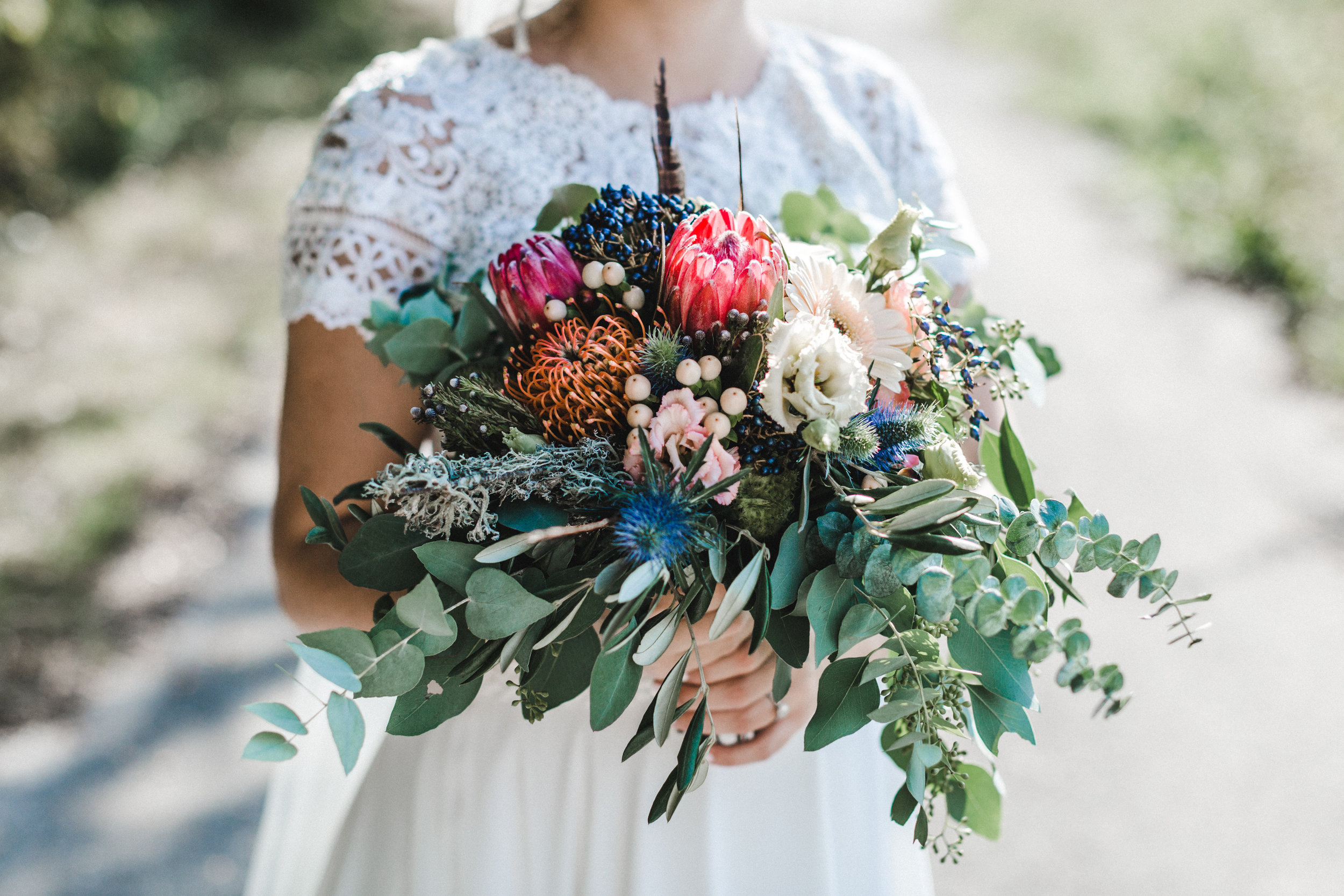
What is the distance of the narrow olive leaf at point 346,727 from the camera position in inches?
31.4

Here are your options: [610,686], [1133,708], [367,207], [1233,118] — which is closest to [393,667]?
[610,686]

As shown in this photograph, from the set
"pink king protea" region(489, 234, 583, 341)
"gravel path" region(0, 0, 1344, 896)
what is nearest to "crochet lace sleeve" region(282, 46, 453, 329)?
"pink king protea" region(489, 234, 583, 341)

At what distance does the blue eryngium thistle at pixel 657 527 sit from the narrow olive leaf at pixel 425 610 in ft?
0.55

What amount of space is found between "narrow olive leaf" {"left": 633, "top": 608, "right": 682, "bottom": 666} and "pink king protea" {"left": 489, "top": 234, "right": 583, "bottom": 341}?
1.14 feet

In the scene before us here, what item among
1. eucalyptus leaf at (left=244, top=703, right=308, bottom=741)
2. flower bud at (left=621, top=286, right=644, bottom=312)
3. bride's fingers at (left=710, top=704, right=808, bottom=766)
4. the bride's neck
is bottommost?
eucalyptus leaf at (left=244, top=703, right=308, bottom=741)

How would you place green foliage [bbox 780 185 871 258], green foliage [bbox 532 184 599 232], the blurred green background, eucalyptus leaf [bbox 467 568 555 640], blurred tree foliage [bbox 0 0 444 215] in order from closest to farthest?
eucalyptus leaf [bbox 467 568 555 640]
green foliage [bbox 532 184 599 232]
green foliage [bbox 780 185 871 258]
the blurred green background
blurred tree foliage [bbox 0 0 444 215]

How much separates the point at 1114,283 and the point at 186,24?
739 cm

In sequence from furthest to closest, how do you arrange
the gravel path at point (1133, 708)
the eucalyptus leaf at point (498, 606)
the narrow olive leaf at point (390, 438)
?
the gravel path at point (1133, 708) → the narrow olive leaf at point (390, 438) → the eucalyptus leaf at point (498, 606)

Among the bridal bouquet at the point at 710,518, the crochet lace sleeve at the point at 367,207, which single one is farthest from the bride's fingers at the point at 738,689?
the crochet lace sleeve at the point at 367,207

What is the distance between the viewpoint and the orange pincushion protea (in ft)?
3.13

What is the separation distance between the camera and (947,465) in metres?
0.93

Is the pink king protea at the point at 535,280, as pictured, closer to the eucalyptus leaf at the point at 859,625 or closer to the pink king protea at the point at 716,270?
the pink king protea at the point at 716,270

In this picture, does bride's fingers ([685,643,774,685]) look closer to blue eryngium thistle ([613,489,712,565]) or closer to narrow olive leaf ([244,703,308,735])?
blue eryngium thistle ([613,489,712,565])

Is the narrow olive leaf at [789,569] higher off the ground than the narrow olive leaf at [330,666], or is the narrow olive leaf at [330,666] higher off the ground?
the narrow olive leaf at [789,569]
